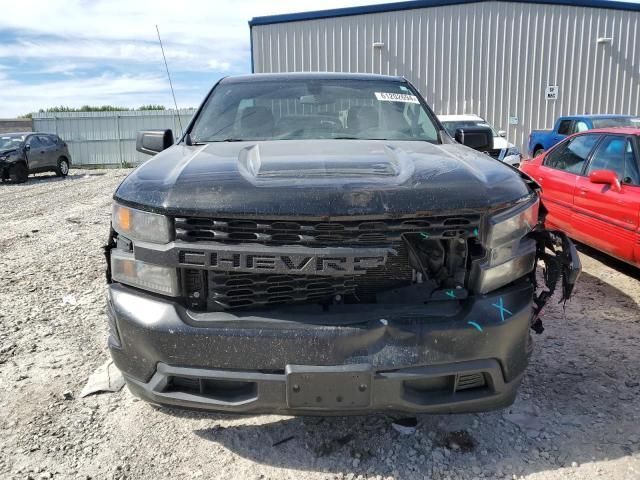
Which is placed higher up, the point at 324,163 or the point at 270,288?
the point at 324,163

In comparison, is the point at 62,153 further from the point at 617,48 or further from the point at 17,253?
the point at 617,48

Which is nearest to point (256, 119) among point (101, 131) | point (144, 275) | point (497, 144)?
point (144, 275)

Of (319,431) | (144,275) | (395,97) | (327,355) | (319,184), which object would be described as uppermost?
(395,97)

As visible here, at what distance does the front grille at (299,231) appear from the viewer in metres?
1.93

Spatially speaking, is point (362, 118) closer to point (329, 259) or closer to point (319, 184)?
point (319, 184)

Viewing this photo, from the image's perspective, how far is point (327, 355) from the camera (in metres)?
1.91

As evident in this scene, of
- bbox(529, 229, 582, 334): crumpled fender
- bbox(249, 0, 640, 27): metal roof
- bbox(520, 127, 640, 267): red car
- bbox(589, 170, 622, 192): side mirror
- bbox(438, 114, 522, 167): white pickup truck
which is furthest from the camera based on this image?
bbox(249, 0, 640, 27): metal roof

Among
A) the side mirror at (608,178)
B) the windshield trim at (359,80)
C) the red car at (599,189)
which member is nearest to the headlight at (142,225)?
the windshield trim at (359,80)

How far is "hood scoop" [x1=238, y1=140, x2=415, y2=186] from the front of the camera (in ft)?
6.81

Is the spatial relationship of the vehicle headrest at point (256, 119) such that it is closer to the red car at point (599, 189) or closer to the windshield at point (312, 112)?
the windshield at point (312, 112)

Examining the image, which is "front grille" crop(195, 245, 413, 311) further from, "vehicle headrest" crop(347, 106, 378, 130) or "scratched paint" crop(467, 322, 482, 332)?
"vehicle headrest" crop(347, 106, 378, 130)

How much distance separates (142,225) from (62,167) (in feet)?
58.5

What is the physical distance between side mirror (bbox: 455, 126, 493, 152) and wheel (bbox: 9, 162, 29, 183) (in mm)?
15625

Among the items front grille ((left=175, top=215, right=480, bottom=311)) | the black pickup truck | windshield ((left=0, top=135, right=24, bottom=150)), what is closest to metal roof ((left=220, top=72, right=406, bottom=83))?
the black pickup truck
